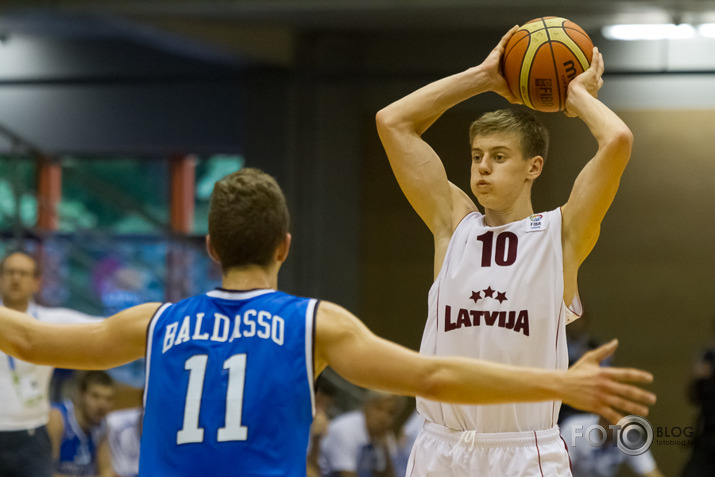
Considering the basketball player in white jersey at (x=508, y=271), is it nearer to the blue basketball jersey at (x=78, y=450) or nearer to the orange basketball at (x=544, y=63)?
the orange basketball at (x=544, y=63)

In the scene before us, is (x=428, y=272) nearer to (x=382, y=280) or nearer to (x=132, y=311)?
(x=382, y=280)

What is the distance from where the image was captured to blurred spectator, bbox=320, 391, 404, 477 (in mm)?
7770

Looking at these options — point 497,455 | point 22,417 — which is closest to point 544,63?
point 497,455

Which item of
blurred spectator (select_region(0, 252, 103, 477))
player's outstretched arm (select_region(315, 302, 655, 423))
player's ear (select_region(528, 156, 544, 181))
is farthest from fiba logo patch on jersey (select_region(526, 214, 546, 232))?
blurred spectator (select_region(0, 252, 103, 477))

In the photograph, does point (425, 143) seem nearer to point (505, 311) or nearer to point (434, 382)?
point (505, 311)

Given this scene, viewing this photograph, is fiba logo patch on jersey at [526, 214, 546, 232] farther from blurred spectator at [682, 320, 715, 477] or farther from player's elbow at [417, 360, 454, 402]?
blurred spectator at [682, 320, 715, 477]

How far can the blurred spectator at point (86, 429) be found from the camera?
733cm

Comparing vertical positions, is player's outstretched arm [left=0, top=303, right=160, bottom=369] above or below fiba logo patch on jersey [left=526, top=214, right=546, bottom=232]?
below

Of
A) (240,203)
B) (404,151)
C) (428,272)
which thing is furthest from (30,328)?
(428,272)

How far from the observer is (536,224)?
12.3ft

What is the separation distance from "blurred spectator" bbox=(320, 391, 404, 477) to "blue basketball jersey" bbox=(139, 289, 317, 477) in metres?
5.20

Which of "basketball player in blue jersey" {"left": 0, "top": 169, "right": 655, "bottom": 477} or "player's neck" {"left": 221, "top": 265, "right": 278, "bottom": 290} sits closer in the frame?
"basketball player in blue jersey" {"left": 0, "top": 169, "right": 655, "bottom": 477}

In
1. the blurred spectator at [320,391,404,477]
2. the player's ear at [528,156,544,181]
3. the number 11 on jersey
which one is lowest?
the blurred spectator at [320,391,404,477]

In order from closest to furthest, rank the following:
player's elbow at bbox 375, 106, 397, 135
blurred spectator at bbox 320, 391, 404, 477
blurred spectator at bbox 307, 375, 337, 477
A: player's elbow at bbox 375, 106, 397, 135
blurred spectator at bbox 307, 375, 337, 477
blurred spectator at bbox 320, 391, 404, 477
